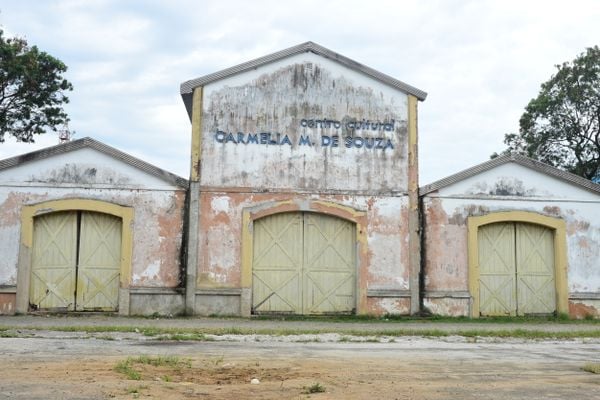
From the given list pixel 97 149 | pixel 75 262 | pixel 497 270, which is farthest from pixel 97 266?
pixel 497 270

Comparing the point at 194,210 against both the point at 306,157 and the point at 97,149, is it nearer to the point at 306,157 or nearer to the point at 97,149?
the point at 97,149

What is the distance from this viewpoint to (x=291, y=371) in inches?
272

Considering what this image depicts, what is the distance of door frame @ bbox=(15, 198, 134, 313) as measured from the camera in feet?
45.2

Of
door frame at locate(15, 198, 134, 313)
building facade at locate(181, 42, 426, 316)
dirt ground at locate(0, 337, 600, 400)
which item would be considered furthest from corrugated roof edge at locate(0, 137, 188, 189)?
dirt ground at locate(0, 337, 600, 400)

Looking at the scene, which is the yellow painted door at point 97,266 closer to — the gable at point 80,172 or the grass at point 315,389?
the gable at point 80,172

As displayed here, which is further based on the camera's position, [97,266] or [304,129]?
[304,129]

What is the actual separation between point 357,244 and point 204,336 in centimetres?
549

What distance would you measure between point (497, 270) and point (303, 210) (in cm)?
472

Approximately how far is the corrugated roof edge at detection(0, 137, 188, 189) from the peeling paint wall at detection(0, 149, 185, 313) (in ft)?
0.32

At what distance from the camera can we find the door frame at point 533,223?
14992 millimetres

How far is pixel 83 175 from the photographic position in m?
14.3

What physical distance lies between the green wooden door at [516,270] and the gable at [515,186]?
30.3 inches

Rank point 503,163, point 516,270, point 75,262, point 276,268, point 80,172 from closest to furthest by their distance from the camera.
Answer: point 75,262
point 80,172
point 276,268
point 516,270
point 503,163

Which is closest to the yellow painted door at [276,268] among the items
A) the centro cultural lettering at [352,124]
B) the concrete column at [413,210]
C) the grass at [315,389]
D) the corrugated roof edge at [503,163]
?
the centro cultural lettering at [352,124]
